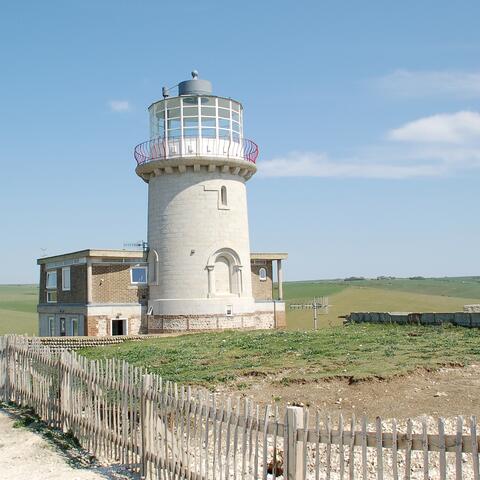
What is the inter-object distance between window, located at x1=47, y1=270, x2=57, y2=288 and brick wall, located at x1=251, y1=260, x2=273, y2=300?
11.9 meters

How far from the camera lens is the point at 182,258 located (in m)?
32.8

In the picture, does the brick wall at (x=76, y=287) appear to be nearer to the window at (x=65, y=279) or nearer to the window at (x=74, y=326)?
the window at (x=65, y=279)

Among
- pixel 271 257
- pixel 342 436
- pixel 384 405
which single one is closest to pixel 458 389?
pixel 384 405

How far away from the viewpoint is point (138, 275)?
34469 mm

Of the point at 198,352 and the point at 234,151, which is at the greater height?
the point at 234,151

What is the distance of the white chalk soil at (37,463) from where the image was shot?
425 inches

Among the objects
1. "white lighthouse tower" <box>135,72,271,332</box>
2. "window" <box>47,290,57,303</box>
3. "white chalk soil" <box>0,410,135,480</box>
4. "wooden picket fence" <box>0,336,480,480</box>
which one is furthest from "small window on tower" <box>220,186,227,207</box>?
"white chalk soil" <box>0,410,135,480</box>

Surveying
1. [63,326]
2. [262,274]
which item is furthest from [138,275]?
[262,274]

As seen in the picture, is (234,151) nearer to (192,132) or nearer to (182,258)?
(192,132)

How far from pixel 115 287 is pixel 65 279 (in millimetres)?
3896

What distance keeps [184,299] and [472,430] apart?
2673 centimetres

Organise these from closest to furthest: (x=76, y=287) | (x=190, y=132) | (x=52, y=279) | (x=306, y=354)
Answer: (x=306, y=354), (x=190, y=132), (x=76, y=287), (x=52, y=279)

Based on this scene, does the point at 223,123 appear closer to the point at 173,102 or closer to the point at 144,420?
the point at 173,102

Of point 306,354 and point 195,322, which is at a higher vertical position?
point 195,322
